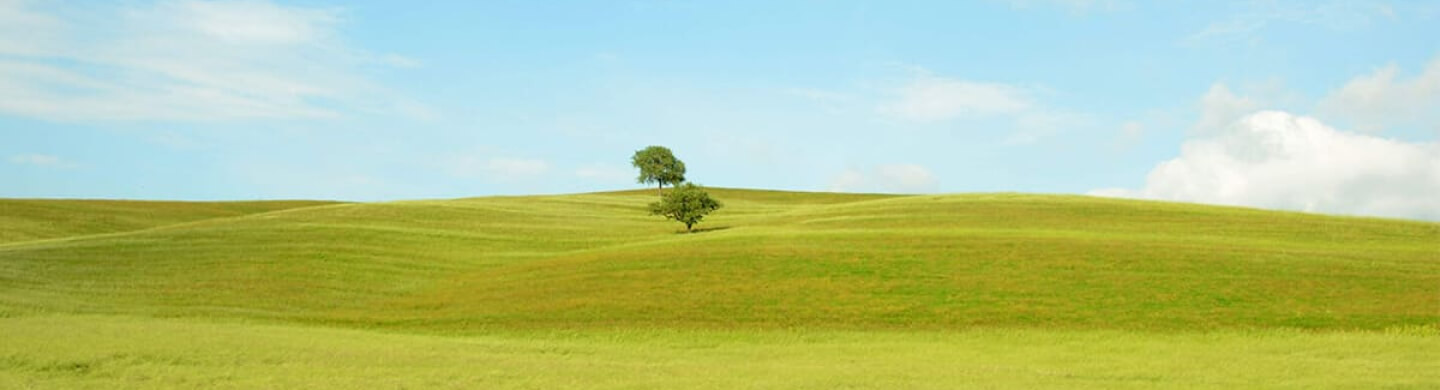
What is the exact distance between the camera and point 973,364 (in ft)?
87.6

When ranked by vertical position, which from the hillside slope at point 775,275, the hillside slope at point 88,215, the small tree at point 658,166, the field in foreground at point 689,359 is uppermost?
the small tree at point 658,166

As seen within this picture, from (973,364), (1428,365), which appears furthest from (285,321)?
(1428,365)

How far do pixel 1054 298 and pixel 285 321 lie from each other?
86.1 ft

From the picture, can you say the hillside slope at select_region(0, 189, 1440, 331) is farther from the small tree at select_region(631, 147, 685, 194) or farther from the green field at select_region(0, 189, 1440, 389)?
the small tree at select_region(631, 147, 685, 194)

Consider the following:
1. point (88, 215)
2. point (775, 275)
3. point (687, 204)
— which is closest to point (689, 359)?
point (775, 275)

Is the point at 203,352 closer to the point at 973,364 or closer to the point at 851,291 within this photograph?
the point at 973,364

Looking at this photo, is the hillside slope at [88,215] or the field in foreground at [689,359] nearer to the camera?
the field in foreground at [689,359]

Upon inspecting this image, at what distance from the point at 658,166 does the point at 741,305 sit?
57225 mm

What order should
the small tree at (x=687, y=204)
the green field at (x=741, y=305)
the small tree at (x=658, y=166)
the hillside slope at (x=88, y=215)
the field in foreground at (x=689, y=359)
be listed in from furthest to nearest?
the small tree at (x=658, y=166) → the hillside slope at (x=88, y=215) → the small tree at (x=687, y=204) → the green field at (x=741, y=305) → the field in foreground at (x=689, y=359)

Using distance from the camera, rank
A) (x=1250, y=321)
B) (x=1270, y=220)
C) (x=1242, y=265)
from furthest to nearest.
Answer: (x=1270, y=220), (x=1242, y=265), (x=1250, y=321)

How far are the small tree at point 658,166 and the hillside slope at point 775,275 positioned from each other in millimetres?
28802

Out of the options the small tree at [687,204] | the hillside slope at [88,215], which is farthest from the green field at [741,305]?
the small tree at [687,204]

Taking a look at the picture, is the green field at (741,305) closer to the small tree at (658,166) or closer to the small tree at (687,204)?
the small tree at (687,204)

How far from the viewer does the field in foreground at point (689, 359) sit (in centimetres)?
2225
